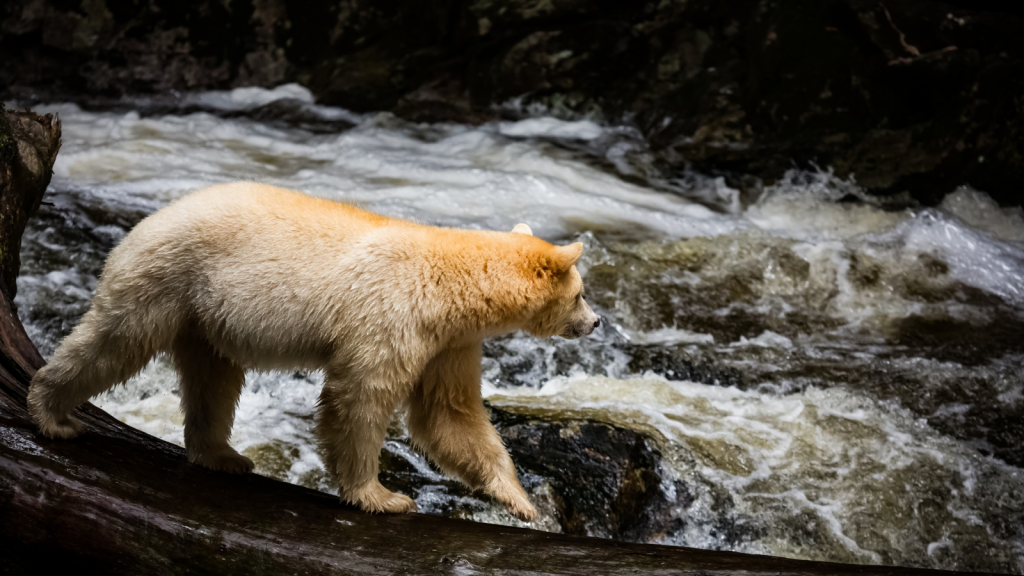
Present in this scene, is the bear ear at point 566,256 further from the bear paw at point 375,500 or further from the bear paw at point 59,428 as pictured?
the bear paw at point 59,428

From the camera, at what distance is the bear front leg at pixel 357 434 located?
3.00 meters

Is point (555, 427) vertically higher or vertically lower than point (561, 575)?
lower

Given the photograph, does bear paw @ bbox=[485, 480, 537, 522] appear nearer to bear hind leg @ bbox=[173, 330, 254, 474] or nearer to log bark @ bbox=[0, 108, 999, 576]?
log bark @ bbox=[0, 108, 999, 576]

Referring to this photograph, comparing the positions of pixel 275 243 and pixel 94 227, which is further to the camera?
pixel 94 227

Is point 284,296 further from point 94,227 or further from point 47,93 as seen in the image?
point 47,93

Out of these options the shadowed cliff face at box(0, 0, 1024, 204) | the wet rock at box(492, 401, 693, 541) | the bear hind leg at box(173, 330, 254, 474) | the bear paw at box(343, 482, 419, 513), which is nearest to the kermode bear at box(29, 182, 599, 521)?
the bear paw at box(343, 482, 419, 513)

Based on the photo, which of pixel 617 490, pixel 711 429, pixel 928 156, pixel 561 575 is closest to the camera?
pixel 561 575

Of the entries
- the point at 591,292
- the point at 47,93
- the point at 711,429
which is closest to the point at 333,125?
the point at 47,93

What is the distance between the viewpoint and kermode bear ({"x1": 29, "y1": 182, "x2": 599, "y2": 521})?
3033 mm

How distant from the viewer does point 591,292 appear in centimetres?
681

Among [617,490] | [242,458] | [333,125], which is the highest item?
[333,125]

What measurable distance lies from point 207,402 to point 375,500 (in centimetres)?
95

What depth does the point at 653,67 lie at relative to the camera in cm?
1111

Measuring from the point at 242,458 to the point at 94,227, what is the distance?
4258 millimetres
